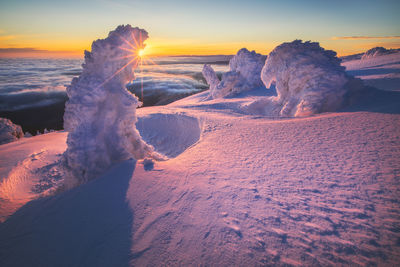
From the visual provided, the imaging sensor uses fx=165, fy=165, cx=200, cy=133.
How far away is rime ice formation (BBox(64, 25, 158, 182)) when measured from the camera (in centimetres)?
292

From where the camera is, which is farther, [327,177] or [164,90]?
[164,90]

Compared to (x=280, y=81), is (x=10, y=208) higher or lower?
lower

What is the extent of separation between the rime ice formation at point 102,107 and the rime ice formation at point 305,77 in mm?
4492

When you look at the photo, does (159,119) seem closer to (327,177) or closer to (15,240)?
(15,240)

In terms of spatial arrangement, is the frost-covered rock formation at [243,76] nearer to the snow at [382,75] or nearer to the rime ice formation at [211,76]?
the rime ice formation at [211,76]

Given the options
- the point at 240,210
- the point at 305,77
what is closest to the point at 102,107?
the point at 240,210

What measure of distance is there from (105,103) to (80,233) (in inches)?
93.9

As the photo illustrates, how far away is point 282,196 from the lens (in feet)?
6.23

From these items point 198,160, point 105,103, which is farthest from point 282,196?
point 105,103

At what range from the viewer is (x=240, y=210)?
5.85 feet

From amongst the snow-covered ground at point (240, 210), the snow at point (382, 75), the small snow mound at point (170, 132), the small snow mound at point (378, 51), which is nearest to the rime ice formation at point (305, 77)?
the snow-covered ground at point (240, 210)

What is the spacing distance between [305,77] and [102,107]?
5780 millimetres

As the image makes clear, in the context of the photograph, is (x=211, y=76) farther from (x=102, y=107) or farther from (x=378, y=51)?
(x=378, y=51)

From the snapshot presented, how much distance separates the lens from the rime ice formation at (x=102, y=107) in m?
2.92
